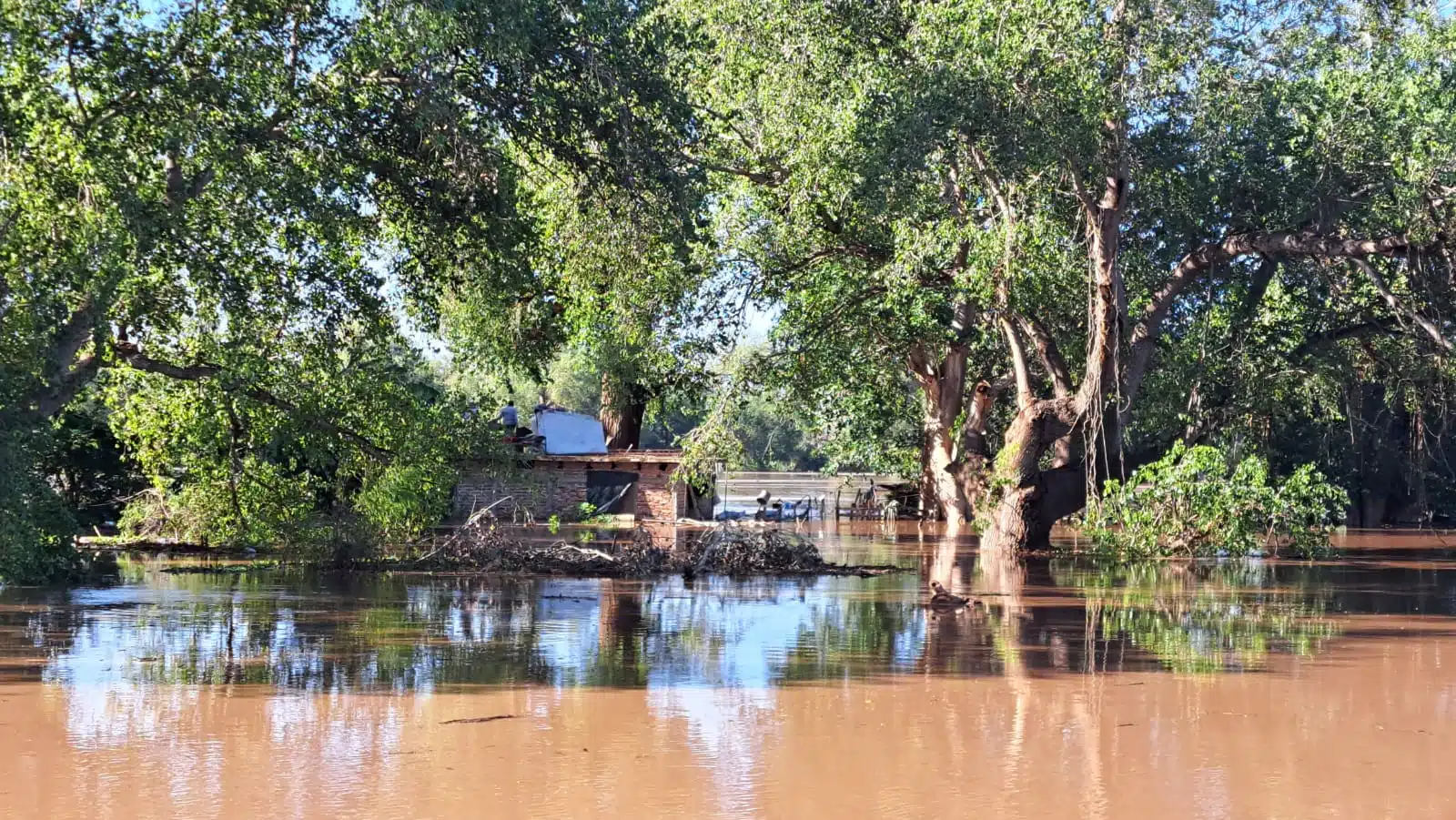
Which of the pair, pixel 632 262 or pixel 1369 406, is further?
pixel 1369 406

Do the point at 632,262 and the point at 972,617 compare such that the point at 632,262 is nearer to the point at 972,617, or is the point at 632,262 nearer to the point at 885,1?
the point at 885,1

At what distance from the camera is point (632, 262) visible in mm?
19828

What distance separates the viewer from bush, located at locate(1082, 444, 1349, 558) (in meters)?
22.7

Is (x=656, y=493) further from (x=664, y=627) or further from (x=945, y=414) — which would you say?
(x=664, y=627)

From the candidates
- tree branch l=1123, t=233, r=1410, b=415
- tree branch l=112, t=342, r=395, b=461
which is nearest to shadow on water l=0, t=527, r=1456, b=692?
tree branch l=112, t=342, r=395, b=461

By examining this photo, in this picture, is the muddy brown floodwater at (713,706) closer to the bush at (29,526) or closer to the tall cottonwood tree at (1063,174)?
the bush at (29,526)

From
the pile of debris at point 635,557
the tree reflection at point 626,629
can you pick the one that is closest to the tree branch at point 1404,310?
the tree reflection at point 626,629

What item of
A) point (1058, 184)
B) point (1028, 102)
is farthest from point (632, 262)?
point (1058, 184)

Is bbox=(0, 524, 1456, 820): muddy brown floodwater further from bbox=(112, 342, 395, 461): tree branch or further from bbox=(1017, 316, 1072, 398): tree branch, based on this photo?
bbox=(1017, 316, 1072, 398): tree branch

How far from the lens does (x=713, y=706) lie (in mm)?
9797

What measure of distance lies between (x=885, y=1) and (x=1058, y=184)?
3.95m

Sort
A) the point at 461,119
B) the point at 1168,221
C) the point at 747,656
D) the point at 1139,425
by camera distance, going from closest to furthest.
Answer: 1. the point at 747,656
2. the point at 461,119
3. the point at 1168,221
4. the point at 1139,425

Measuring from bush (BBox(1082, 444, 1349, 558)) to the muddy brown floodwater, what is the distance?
17.9 ft

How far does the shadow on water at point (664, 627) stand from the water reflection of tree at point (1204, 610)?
52 millimetres
